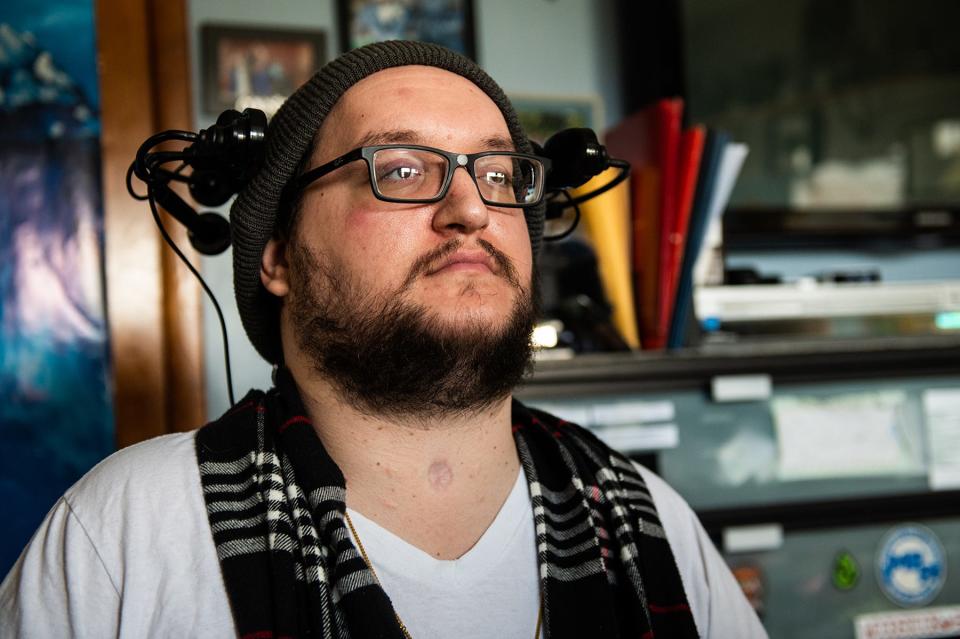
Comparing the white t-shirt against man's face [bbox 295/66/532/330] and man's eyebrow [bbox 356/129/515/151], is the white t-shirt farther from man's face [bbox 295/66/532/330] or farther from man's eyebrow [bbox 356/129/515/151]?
man's eyebrow [bbox 356/129/515/151]

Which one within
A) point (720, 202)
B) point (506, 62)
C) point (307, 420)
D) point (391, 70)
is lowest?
point (307, 420)

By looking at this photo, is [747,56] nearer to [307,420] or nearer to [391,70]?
[391,70]

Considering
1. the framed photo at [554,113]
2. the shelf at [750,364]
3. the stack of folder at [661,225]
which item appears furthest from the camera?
the framed photo at [554,113]

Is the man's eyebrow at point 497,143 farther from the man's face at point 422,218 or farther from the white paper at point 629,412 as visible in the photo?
Result: the white paper at point 629,412

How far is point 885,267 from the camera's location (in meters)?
2.02

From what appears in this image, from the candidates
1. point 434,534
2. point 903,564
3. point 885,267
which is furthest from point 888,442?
point 434,534

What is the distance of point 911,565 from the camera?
1364 millimetres

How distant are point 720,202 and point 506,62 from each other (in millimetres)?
618

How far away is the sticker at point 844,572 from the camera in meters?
1.33

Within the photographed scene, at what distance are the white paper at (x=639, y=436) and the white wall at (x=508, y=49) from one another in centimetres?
70

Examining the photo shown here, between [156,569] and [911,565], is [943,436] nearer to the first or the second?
[911,565]

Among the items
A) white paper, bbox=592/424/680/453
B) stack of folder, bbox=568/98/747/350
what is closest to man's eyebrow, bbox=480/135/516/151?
stack of folder, bbox=568/98/747/350

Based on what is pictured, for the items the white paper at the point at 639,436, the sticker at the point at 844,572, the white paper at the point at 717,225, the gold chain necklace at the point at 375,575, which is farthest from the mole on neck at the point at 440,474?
the sticker at the point at 844,572

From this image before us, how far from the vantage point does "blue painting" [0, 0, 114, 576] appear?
56.2 inches
